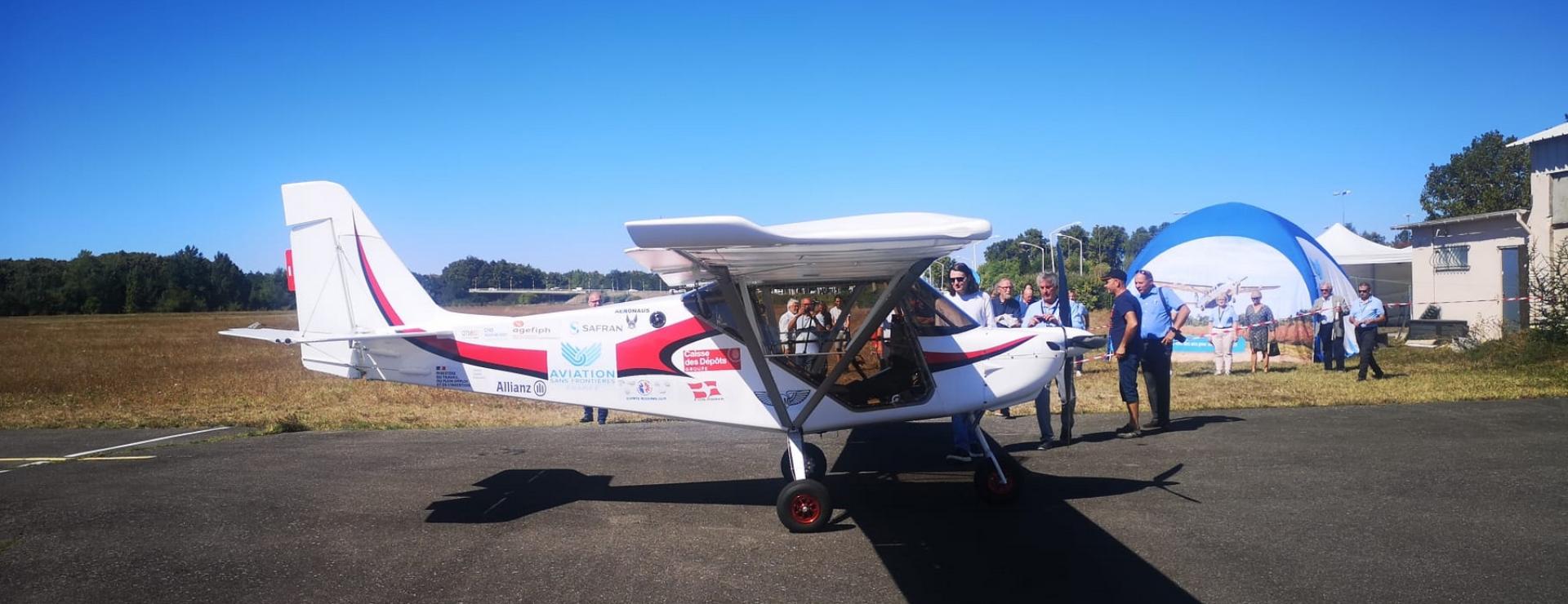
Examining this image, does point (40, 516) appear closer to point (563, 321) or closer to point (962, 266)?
point (563, 321)

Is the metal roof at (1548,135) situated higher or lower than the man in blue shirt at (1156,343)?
higher

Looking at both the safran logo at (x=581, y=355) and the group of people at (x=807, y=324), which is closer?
the group of people at (x=807, y=324)

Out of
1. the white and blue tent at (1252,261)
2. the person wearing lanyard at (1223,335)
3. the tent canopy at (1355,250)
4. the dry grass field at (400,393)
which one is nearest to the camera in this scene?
the dry grass field at (400,393)

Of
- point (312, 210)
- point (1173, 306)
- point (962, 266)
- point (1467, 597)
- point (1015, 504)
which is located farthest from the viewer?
point (1173, 306)

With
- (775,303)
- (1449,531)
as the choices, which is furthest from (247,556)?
(1449,531)

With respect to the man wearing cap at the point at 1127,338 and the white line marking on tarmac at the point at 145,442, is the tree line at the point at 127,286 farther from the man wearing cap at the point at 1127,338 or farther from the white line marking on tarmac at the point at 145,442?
the man wearing cap at the point at 1127,338

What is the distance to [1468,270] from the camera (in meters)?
19.6

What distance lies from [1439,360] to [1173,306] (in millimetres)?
6672

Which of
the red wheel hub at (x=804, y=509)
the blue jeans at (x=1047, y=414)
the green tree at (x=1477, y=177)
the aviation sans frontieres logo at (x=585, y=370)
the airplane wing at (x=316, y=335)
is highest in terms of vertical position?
the green tree at (x=1477, y=177)

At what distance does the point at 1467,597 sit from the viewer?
4301mm

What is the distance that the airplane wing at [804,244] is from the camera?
4734mm

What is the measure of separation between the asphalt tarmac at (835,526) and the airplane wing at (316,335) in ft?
4.20

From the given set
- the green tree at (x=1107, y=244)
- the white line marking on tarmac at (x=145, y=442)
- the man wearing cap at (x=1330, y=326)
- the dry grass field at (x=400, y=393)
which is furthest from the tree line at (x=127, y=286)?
the green tree at (x=1107, y=244)

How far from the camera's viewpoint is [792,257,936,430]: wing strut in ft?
19.6
